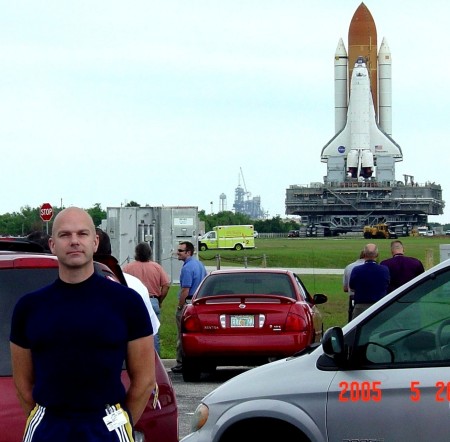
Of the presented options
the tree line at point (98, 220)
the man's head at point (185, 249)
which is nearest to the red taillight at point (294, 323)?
the man's head at point (185, 249)

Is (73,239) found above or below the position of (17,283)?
above

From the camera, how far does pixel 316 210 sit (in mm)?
138250

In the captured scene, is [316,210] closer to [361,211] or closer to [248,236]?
[361,211]

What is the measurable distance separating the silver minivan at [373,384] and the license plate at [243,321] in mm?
7408

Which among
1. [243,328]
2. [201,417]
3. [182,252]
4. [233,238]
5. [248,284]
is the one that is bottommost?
[243,328]

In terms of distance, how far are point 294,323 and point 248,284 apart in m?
1.10

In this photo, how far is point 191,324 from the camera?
1430 cm

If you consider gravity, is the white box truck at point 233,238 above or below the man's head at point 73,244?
below

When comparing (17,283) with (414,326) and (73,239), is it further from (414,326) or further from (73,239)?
(414,326)

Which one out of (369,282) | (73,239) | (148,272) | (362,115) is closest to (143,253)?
(148,272)

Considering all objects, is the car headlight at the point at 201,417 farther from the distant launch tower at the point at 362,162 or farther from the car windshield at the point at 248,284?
the distant launch tower at the point at 362,162

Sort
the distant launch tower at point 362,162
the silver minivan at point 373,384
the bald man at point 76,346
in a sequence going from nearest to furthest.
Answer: the bald man at point 76,346
the silver minivan at point 373,384
the distant launch tower at point 362,162

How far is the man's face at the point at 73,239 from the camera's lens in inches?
182

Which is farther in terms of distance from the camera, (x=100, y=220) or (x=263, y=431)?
(x=100, y=220)
